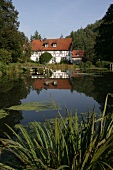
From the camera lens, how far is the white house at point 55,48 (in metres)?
81.4

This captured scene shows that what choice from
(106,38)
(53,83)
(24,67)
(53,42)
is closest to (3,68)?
(24,67)

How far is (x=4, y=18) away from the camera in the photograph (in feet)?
166

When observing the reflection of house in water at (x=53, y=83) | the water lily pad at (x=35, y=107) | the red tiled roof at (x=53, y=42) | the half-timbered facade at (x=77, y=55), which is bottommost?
the water lily pad at (x=35, y=107)

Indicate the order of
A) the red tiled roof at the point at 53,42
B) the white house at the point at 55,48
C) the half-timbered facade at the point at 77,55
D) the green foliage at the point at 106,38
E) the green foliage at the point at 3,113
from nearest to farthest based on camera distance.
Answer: the green foliage at the point at 3,113 → the green foliage at the point at 106,38 → the white house at the point at 55,48 → the red tiled roof at the point at 53,42 → the half-timbered facade at the point at 77,55

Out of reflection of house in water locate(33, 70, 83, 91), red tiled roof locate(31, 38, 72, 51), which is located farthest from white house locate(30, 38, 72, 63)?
reflection of house in water locate(33, 70, 83, 91)

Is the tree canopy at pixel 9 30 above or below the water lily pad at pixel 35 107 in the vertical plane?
above

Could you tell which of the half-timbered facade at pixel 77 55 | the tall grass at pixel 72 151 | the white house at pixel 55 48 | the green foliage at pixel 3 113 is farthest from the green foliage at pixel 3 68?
the half-timbered facade at pixel 77 55

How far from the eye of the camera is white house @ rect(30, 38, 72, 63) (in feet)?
267

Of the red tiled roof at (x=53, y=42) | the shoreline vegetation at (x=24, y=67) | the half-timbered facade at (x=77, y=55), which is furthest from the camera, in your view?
the half-timbered facade at (x=77, y=55)

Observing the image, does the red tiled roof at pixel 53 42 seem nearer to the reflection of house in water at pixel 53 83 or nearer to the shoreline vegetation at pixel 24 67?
the shoreline vegetation at pixel 24 67

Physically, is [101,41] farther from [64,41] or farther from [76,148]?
[76,148]

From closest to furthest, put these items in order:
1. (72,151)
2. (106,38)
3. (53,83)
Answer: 1. (72,151)
2. (53,83)
3. (106,38)

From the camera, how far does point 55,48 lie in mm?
82500

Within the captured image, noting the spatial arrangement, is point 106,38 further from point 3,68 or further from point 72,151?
point 72,151
